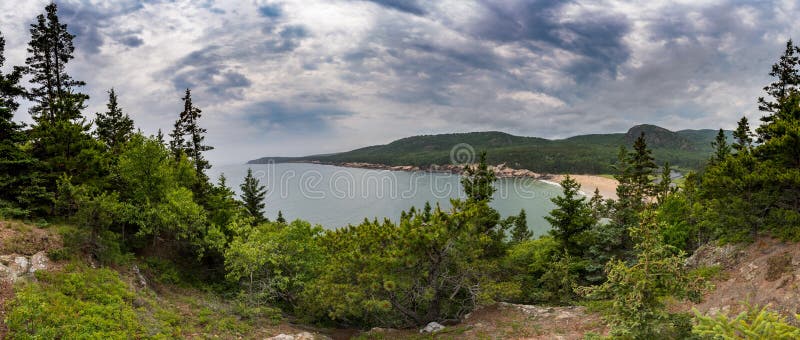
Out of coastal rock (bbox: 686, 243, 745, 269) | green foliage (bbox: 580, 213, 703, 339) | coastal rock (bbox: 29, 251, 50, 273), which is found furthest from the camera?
coastal rock (bbox: 686, 243, 745, 269)

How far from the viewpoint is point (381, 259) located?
63.1 ft

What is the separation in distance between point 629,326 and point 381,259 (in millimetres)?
11642

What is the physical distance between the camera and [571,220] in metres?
26.4

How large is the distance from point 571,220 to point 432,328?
44.9 feet

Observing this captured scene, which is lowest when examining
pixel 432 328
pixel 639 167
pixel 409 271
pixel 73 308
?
pixel 432 328

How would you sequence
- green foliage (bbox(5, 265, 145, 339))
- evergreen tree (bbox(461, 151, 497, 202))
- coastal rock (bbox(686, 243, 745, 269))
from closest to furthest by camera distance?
green foliage (bbox(5, 265, 145, 339))
coastal rock (bbox(686, 243, 745, 269))
evergreen tree (bbox(461, 151, 497, 202))

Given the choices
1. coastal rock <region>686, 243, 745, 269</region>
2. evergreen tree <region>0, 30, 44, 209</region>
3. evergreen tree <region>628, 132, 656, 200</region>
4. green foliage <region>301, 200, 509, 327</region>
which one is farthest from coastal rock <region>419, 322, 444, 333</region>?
evergreen tree <region>628, 132, 656, 200</region>

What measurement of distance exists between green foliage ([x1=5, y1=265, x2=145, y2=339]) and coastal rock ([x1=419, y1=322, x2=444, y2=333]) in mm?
12946

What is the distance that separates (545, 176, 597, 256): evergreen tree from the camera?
26234 mm

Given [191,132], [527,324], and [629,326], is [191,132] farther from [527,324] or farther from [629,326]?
[629,326]

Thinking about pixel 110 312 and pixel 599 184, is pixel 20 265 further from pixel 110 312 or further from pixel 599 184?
Answer: pixel 599 184

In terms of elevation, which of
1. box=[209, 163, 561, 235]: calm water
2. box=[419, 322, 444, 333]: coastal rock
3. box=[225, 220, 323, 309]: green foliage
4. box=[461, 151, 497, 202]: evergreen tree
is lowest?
box=[209, 163, 561, 235]: calm water

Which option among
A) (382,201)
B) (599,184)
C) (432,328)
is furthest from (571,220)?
(599,184)

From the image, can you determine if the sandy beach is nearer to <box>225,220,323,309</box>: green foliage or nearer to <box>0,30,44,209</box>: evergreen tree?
<box>225,220,323,309</box>: green foliage
